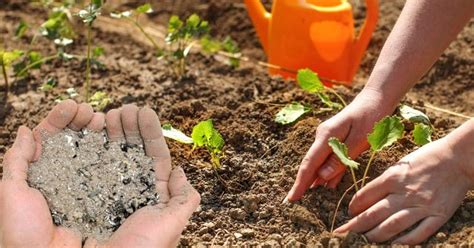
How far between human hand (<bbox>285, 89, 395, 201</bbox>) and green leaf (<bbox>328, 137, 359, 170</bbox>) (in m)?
0.07

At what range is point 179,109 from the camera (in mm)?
2406

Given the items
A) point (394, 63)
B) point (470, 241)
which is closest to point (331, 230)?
point (470, 241)

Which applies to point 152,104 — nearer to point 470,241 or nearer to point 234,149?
point 234,149

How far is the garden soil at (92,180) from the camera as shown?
179 centimetres

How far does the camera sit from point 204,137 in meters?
2.07

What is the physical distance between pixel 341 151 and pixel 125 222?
0.51 meters

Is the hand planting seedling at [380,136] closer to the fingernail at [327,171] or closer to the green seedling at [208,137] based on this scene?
the fingernail at [327,171]

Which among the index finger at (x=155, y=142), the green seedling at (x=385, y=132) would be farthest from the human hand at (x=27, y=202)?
the green seedling at (x=385, y=132)

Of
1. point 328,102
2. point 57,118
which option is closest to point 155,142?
point 57,118

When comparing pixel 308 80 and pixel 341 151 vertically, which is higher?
pixel 341 151

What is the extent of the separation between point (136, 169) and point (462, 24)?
0.87m

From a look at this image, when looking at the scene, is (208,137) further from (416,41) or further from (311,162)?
(416,41)

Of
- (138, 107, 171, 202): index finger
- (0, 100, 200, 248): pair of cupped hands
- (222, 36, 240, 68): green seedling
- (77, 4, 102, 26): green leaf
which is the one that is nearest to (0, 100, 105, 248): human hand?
(0, 100, 200, 248): pair of cupped hands

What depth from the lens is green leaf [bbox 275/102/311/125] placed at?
2.24 meters
